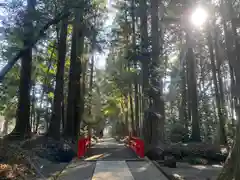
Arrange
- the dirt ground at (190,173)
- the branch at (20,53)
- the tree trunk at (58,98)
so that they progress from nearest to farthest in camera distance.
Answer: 1. the dirt ground at (190,173)
2. the branch at (20,53)
3. the tree trunk at (58,98)

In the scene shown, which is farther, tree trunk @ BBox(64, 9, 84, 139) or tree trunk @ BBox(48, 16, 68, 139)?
tree trunk @ BBox(64, 9, 84, 139)

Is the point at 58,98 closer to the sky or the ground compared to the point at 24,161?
closer to the sky

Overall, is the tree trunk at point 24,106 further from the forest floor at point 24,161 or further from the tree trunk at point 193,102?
the tree trunk at point 193,102

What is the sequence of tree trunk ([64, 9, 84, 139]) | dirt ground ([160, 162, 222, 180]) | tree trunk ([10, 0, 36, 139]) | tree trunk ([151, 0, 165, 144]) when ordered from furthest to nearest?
tree trunk ([64, 9, 84, 139]) < tree trunk ([151, 0, 165, 144]) < tree trunk ([10, 0, 36, 139]) < dirt ground ([160, 162, 222, 180])

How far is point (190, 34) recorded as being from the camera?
2156cm

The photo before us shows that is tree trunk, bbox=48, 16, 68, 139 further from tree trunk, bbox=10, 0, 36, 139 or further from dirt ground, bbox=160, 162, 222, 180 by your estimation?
dirt ground, bbox=160, 162, 222, 180

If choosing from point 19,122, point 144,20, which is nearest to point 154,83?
point 144,20

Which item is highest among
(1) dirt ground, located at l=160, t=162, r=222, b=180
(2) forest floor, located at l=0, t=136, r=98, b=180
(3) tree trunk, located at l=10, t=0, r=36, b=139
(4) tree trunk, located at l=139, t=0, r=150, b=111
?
(4) tree trunk, located at l=139, t=0, r=150, b=111

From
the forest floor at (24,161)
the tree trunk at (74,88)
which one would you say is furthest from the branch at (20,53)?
the tree trunk at (74,88)

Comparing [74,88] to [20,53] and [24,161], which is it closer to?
[20,53]

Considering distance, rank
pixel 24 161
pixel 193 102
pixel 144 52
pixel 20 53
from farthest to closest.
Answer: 1. pixel 193 102
2. pixel 144 52
3. pixel 20 53
4. pixel 24 161

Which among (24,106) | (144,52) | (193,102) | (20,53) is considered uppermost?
(144,52)

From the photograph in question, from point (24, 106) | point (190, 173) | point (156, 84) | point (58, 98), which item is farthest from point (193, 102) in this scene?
point (24, 106)

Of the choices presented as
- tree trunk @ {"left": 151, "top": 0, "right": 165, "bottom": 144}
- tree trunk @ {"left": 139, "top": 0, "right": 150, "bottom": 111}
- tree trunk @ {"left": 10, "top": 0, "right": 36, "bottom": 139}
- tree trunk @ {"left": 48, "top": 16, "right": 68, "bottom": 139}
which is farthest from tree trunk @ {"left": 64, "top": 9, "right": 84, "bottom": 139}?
tree trunk @ {"left": 151, "top": 0, "right": 165, "bottom": 144}
